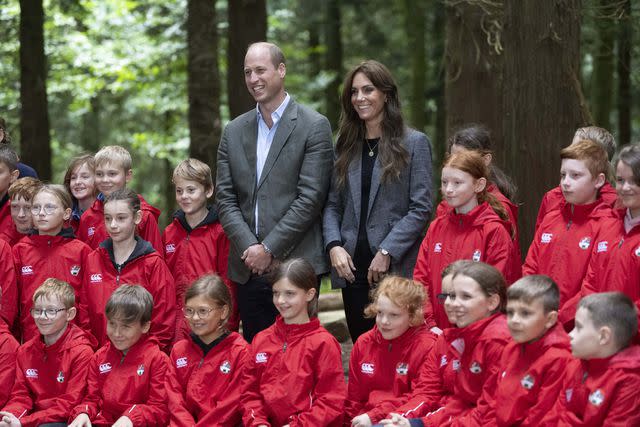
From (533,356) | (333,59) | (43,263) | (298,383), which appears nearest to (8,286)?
(43,263)

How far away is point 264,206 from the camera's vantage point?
6129 millimetres

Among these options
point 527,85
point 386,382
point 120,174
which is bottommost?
point 386,382

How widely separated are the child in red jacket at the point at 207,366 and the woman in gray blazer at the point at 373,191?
81 centimetres

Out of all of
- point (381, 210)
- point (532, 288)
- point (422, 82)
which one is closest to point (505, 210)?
point (381, 210)

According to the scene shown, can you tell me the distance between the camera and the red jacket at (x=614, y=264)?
16.3ft

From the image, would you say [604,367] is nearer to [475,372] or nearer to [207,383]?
[475,372]

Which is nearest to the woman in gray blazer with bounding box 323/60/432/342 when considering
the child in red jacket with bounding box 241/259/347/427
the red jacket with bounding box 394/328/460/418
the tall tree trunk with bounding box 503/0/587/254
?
the child in red jacket with bounding box 241/259/347/427

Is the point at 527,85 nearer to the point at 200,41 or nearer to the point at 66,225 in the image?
the point at 66,225

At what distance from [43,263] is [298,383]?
7.65 ft

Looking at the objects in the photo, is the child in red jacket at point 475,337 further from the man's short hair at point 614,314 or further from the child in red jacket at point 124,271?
the child in red jacket at point 124,271

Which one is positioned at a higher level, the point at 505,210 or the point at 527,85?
the point at 527,85

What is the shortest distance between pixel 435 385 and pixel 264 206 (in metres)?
1.73

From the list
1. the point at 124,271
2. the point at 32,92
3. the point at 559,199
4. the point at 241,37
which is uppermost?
the point at 241,37

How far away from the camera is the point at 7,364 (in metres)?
6.33
